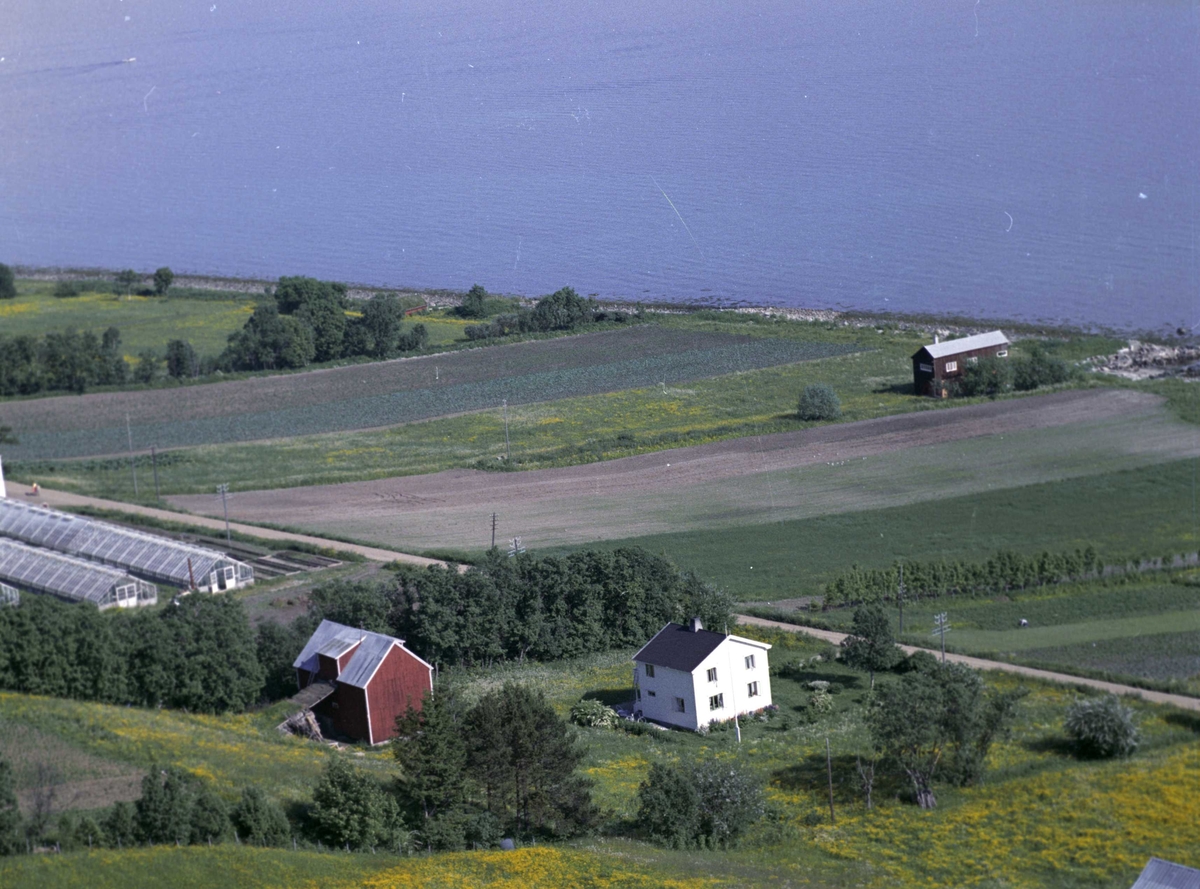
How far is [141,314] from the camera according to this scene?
67.8 meters

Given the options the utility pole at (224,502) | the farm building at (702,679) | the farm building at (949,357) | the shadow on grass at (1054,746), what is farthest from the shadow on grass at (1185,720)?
the utility pole at (224,502)

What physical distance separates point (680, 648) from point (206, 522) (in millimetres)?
18303

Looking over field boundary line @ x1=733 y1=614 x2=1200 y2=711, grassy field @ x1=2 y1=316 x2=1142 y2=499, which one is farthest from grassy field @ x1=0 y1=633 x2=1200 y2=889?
grassy field @ x1=2 y1=316 x2=1142 y2=499

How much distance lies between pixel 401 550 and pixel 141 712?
11.8m

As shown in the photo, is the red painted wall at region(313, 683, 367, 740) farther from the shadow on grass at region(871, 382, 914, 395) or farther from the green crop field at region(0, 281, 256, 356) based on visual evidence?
the green crop field at region(0, 281, 256, 356)

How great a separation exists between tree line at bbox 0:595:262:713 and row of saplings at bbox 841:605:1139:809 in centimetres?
1240

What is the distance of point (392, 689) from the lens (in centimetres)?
2705

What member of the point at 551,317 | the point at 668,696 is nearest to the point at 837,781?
the point at 668,696

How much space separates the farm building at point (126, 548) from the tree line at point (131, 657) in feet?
22.3

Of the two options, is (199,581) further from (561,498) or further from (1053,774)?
(1053,774)

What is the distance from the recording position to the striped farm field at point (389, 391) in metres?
50.7

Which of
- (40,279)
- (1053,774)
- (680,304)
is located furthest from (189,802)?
(40,279)

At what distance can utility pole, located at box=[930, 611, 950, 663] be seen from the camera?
26.9 meters

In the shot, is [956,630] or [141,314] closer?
[956,630]
